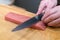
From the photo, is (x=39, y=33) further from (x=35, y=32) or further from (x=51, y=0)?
(x=51, y=0)

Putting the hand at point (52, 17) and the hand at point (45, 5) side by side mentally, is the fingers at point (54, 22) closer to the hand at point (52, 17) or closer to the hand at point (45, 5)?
the hand at point (52, 17)

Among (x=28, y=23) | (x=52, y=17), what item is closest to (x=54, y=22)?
(x=52, y=17)

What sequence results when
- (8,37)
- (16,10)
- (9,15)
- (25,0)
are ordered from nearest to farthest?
(8,37)
(9,15)
(16,10)
(25,0)

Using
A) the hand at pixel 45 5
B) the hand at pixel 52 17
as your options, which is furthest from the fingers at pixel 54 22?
the hand at pixel 45 5

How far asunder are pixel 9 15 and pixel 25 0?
0.34 metres

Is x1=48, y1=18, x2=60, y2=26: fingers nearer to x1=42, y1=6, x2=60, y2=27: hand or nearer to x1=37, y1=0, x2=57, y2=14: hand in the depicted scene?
x1=42, y1=6, x2=60, y2=27: hand

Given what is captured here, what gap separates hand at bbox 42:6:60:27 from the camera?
711 mm

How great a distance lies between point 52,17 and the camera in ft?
2.33

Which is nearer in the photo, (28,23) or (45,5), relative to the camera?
(28,23)

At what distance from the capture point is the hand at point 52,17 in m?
0.71

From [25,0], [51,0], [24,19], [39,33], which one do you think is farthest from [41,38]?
[25,0]

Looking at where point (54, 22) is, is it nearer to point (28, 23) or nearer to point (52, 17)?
point (52, 17)

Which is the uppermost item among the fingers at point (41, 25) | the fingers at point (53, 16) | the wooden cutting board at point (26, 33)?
the fingers at point (53, 16)

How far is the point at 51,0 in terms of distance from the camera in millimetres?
828
